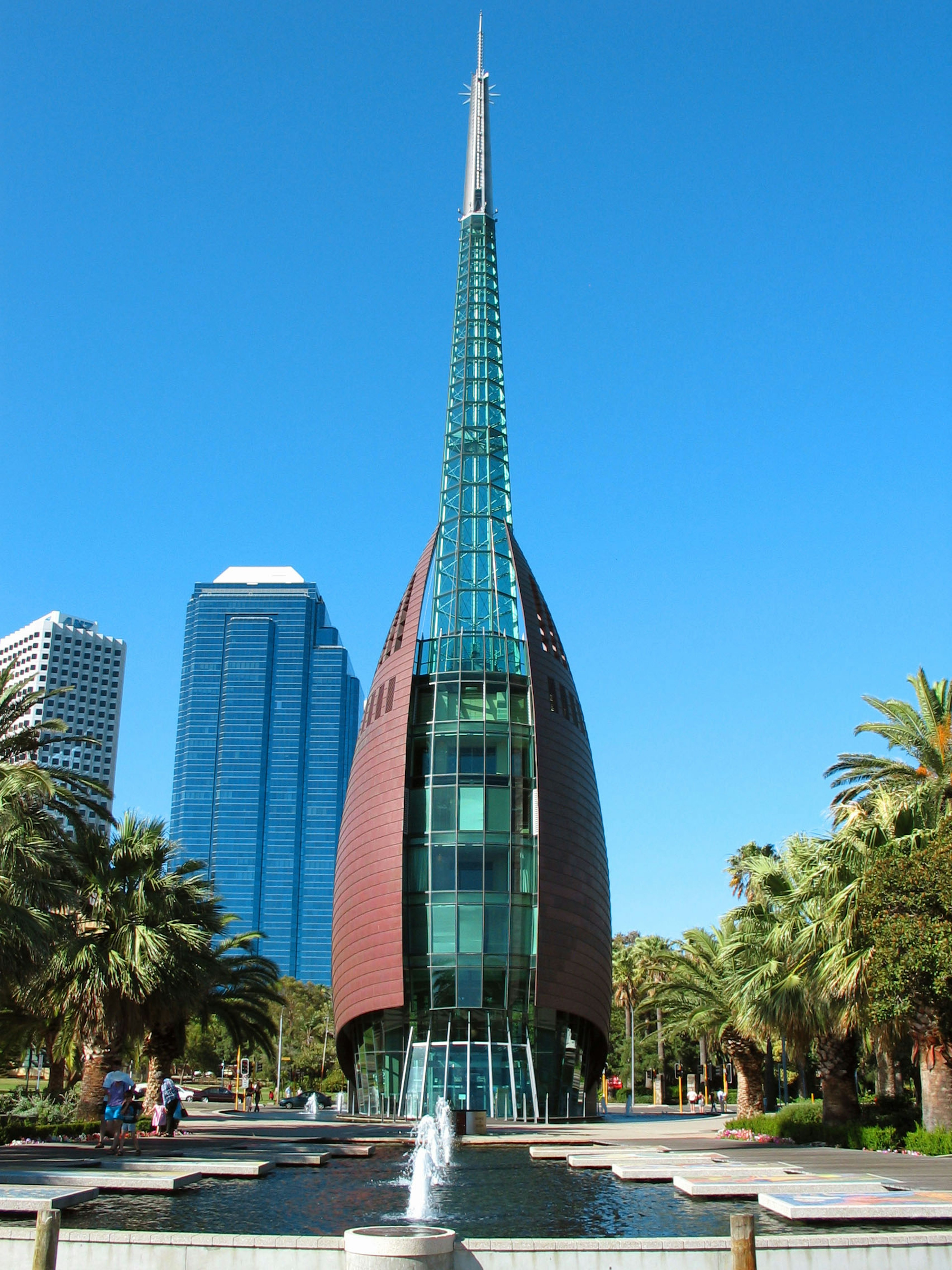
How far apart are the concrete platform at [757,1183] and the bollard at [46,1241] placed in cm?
1040

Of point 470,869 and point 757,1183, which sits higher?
point 470,869

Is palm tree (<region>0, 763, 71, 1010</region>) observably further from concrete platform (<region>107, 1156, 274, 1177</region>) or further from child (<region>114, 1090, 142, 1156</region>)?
concrete platform (<region>107, 1156, 274, 1177</region>)

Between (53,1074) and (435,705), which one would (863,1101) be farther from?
(53,1074)

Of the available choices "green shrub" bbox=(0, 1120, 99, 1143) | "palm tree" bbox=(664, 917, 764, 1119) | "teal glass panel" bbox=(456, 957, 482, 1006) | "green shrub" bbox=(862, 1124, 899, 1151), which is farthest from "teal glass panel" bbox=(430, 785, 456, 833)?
"green shrub" bbox=(862, 1124, 899, 1151)

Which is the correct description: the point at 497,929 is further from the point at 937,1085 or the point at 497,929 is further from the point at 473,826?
the point at 937,1085

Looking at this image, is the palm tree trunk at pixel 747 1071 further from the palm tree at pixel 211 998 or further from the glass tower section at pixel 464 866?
the palm tree at pixel 211 998

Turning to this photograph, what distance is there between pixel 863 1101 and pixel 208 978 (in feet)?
66.0

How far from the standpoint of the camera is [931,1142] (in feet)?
79.5

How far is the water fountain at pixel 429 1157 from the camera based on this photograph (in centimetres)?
1666

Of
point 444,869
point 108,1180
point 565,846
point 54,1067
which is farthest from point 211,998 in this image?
point 108,1180

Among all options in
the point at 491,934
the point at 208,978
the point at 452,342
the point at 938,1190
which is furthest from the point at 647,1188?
the point at 452,342

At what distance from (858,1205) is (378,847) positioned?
1269 inches

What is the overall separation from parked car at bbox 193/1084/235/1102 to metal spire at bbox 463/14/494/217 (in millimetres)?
50421

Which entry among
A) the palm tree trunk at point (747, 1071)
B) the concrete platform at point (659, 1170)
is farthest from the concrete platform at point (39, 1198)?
the palm tree trunk at point (747, 1071)
